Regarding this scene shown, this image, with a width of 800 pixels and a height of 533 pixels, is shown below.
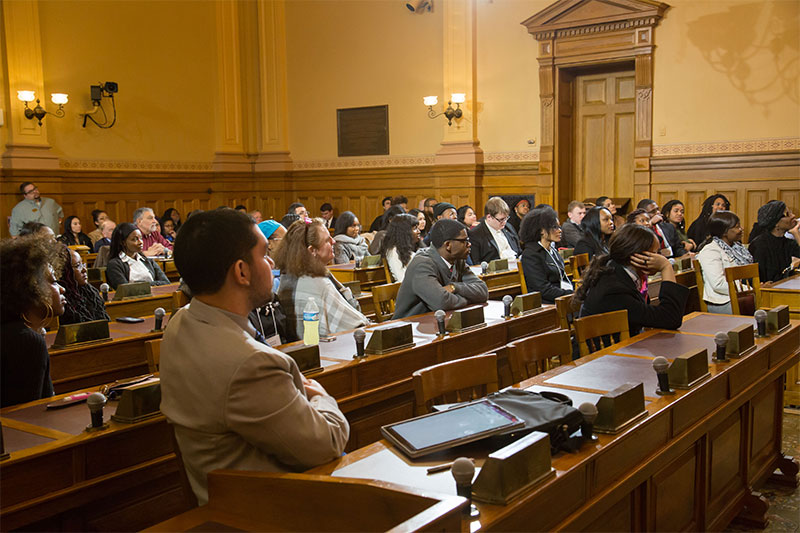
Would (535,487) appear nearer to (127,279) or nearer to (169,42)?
(127,279)

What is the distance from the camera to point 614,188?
Answer: 11.3 meters

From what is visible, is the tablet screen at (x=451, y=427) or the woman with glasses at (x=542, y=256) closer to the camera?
the tablet screen at (x=451, y=427)

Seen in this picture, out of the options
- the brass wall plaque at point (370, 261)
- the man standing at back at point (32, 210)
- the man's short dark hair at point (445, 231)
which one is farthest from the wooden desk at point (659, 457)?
the man standing at back at point (32, 210)

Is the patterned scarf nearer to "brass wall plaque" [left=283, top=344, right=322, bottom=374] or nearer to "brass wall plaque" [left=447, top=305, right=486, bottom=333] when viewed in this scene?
"brass wall plaque" [left=447, top=305, right=486, bottom=333]

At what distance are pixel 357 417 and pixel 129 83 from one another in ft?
35.1

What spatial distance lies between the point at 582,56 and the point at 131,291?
807 centimetres

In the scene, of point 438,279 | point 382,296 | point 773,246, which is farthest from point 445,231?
point 773,246

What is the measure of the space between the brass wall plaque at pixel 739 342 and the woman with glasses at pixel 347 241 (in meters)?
5.48

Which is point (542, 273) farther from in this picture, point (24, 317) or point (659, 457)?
point (24, 317)

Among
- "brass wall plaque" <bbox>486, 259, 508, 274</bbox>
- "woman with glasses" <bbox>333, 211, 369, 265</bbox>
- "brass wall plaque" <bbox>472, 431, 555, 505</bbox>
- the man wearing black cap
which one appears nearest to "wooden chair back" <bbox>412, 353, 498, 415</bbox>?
"brass wall plaque" <bbox>472, 431, 555, 505</bbox>

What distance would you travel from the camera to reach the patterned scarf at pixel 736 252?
5617mm

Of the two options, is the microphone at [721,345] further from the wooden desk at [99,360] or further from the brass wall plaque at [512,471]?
the wooden desk at [99,360]

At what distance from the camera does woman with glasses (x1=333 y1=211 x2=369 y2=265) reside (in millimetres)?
8297

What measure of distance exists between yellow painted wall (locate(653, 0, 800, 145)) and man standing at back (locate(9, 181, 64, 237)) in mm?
8939
